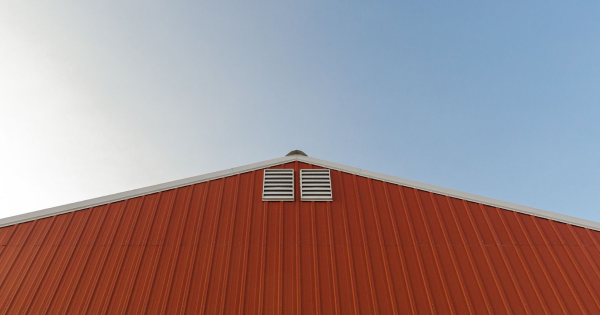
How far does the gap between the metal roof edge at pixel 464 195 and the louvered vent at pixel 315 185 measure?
19.4 inches

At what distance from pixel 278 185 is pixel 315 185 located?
114cm

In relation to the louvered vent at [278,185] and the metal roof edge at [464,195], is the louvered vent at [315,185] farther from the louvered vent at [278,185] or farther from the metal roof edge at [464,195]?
the metal roof edge at [464,195]

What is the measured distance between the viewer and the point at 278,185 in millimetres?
9391

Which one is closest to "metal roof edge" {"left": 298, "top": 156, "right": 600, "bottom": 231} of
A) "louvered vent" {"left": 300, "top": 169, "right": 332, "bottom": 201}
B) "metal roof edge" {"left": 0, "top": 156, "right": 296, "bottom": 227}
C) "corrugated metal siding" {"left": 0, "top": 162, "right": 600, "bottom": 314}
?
"corrugated metal siding" {"left": 0, "top": 162, "right": 600, "bottom": 314}

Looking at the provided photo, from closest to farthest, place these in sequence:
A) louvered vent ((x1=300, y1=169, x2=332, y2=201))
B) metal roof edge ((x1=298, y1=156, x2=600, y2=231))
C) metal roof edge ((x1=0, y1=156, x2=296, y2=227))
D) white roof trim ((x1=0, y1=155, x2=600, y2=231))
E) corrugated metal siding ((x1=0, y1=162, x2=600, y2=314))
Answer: corrugated metal siding ((x1=0, y1=162, x2=600, y2=314)) < metal roof edge ((x1=298, y1=156, x2=600, y2=231)) < white roof trim ((x1=0, y1=155, x2=600, y2=231)) < metal roof edge ((x1=0, y1=156, x2=296, y2=227)) < louvered vent ((x1=300, y1=169, x2=332, y2=201))

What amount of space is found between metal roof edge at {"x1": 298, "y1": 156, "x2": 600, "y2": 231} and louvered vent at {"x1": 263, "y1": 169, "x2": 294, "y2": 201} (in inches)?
40.3

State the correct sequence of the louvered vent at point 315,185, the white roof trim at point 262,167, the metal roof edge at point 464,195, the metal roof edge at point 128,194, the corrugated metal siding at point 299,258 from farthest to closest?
the louvered vent at point 315,185 < the metal roof edge at point 128,194 < the white roof trim at point 262,167 < the metal roof edge at point 464,195 < the corrugated metal siding at point 299,258

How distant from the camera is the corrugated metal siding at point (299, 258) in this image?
6.96 metres

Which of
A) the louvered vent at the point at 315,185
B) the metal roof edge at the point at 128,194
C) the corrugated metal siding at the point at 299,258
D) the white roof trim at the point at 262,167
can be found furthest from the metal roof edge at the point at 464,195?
the metal roof edge at the point at 128,194

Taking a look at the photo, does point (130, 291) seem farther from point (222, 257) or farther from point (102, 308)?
Result: point (222, 257)

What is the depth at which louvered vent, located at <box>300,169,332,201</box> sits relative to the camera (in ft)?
29.7

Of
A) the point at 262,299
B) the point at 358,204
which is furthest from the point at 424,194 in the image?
the point at 262,299

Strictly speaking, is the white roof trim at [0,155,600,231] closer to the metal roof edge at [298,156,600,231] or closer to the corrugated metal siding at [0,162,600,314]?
the metal roof edge at [298,156,600,231]

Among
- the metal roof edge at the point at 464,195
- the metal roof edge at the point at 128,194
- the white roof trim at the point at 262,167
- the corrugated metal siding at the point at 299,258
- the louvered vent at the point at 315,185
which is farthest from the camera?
the louvered vent at the point at 315,185
